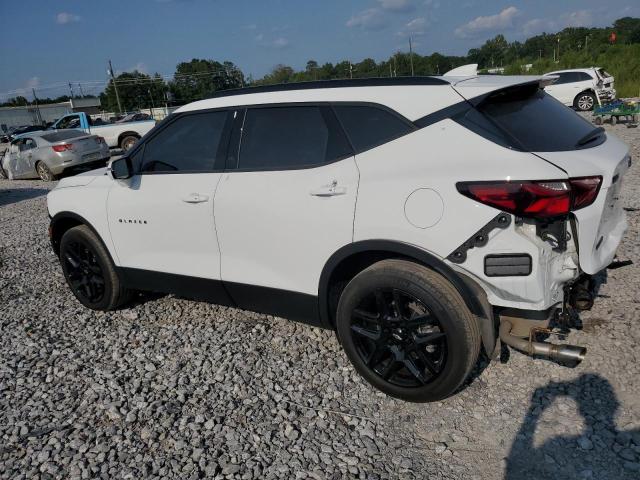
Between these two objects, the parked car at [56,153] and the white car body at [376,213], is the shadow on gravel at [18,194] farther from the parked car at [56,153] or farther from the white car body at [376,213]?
the white car body at [376,213]

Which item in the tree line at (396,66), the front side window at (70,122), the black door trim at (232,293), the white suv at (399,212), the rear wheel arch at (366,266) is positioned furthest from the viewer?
the tree line at (396,66)

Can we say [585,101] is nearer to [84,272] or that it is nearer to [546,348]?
[546,348]

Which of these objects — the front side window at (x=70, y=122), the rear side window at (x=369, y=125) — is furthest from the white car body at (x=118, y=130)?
the rear side window at (x=369, y=125)

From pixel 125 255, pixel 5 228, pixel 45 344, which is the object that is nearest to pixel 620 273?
pixel 125 255

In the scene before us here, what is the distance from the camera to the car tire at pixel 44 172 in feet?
50.5

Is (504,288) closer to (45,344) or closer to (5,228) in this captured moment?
(45,344)

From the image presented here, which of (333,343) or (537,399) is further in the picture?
(333,343)

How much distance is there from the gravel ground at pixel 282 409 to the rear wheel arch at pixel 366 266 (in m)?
0.59

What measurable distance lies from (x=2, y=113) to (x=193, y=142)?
83383mm

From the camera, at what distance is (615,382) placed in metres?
2.99

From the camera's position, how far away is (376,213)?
2.73m

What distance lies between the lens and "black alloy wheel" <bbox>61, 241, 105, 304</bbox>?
4508 mm

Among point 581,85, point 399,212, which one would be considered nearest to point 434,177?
point 399,212

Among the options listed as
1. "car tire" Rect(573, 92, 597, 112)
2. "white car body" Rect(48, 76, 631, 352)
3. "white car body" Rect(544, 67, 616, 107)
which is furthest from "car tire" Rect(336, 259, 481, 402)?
"car tire" Rect(573, 92, 597, 112)
